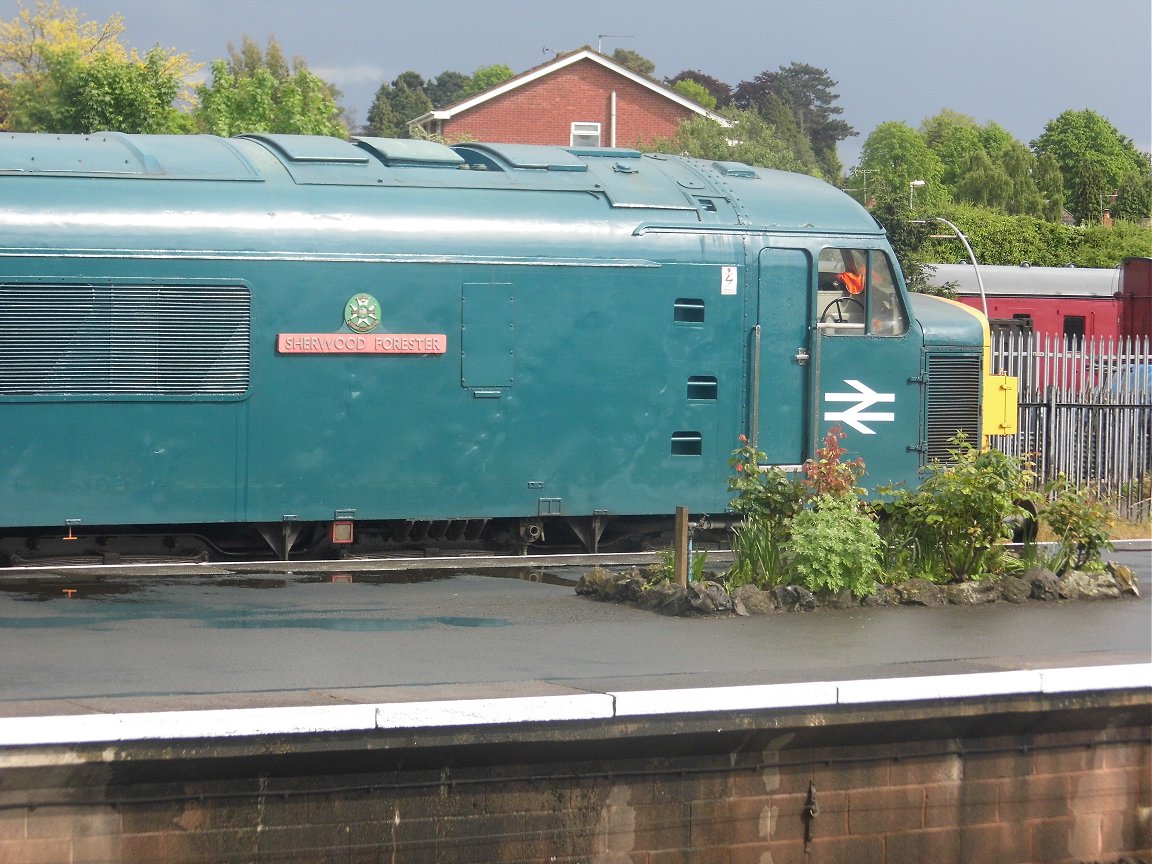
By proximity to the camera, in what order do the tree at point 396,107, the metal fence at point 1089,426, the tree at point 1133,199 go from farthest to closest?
1. the tree at point 396,107
2. the tree at point 1133,199
3. the metal fence at point 1089,426

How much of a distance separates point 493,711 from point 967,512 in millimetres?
5276

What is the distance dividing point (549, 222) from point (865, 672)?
5.79 metres

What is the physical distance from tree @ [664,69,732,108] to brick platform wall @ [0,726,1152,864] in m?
120

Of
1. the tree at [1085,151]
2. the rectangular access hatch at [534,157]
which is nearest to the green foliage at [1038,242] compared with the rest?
the tree at [1085,151]

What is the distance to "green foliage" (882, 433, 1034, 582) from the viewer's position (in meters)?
10.5

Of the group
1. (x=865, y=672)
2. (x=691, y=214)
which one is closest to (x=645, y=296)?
(x=691, y=214)

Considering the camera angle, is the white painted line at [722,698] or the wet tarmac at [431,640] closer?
the white painted line at [722,698]

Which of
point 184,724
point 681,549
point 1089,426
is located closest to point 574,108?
point 1089,426

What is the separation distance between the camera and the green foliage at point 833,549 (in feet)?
33.0

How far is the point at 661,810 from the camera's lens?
6.86 meters

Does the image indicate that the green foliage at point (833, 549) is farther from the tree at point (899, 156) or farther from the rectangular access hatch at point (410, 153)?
the tree at point (899, 156)

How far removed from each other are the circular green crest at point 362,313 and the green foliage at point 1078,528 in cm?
531

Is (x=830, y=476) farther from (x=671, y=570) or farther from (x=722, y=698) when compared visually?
(x=722, y=698)

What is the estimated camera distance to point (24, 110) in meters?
28.2
